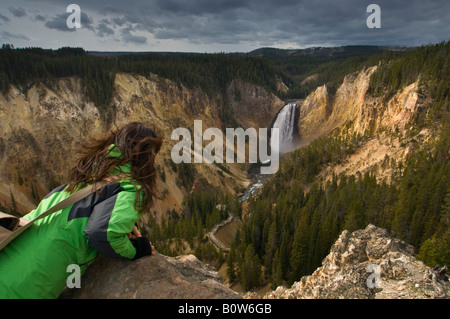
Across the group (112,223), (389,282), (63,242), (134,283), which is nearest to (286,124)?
(389,282)

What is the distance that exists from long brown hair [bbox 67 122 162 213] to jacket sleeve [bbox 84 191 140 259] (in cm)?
22

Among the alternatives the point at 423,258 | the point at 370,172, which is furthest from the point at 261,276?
the point at 370,172

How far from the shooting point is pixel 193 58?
3920 inches

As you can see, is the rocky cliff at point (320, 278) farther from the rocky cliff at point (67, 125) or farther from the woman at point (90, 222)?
the rocky cliff at point (67, 125)

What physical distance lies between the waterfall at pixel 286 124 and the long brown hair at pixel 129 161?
80396 mm

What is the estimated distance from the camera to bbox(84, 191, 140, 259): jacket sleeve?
300cm

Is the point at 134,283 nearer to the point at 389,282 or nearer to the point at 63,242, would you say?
the point at 63,242

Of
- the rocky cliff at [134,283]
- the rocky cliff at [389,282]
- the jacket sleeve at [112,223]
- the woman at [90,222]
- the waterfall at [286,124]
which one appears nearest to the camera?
the woman at [90,222]

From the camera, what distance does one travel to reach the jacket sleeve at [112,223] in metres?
3.00

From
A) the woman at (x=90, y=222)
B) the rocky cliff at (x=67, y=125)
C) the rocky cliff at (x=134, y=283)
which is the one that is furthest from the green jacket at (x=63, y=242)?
the rocky cliff at (x=67, y=125)

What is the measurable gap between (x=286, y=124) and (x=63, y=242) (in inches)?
3500

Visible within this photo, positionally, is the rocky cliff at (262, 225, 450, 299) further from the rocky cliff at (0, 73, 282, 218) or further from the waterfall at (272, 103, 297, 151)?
the waterfall at (272, 103, 297, 151)

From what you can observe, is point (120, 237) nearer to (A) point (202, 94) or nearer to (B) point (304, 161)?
(B) point (304, 161)

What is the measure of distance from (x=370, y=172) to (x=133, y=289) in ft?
143
